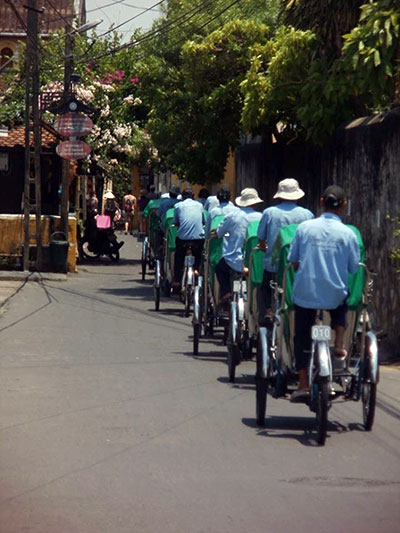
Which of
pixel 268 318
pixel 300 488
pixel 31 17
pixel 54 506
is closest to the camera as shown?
pixel 54 506

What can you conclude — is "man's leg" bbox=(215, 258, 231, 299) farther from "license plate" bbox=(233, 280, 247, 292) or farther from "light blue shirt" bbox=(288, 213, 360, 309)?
"light blue shirt" bbox=(288, 213, 360, 309)

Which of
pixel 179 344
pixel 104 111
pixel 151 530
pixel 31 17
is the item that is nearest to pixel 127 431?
pixel 151 530

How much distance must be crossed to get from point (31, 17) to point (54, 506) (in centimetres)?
2274

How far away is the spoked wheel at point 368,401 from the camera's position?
9688mm

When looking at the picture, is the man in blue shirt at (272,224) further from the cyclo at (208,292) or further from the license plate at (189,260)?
the license plate at (189,260)

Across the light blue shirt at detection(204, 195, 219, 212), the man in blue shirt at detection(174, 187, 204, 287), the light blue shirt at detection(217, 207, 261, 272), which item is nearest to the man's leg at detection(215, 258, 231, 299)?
the light blue shirt at detection(217, 207, 261, 272)

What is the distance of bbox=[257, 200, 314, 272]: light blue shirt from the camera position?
1230cm

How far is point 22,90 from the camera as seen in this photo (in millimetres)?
39531

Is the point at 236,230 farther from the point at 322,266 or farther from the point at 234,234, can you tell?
the point at 322,266

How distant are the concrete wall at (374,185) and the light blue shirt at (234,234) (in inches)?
90.4

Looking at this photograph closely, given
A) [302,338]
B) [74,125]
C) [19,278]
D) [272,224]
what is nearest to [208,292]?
[272,224]

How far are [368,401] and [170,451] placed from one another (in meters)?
1.81

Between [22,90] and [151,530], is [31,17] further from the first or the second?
[151,530]

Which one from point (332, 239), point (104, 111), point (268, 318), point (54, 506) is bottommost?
point (54, 506)
